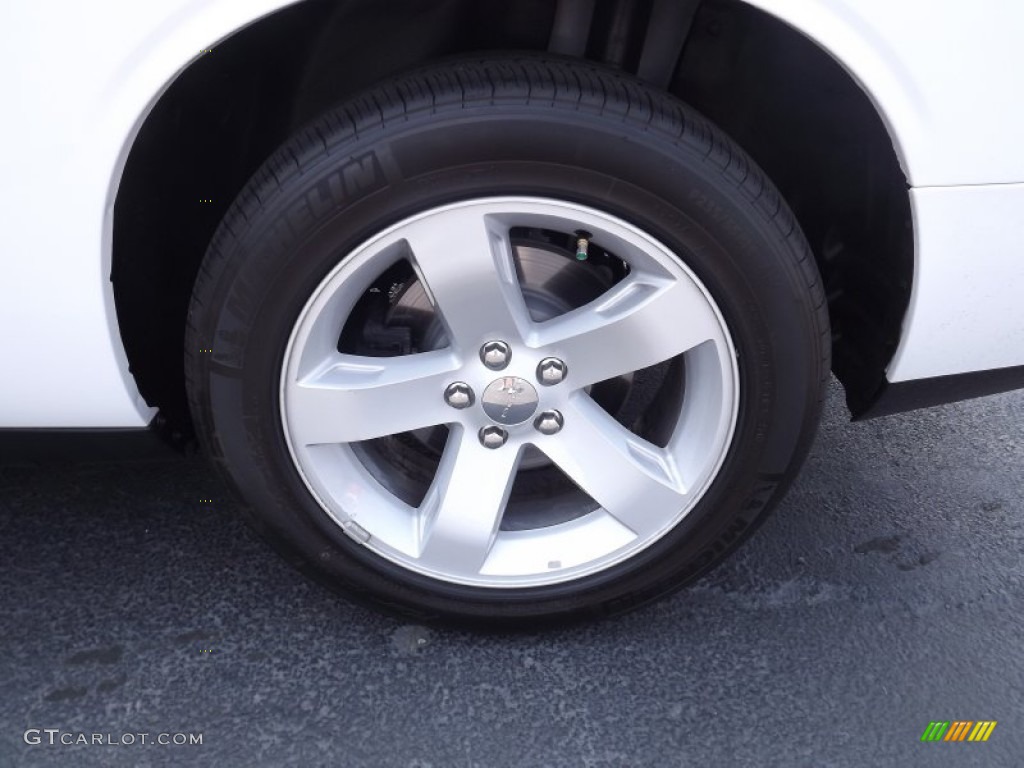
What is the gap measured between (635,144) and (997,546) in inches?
46.4

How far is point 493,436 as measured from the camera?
1.46 meters

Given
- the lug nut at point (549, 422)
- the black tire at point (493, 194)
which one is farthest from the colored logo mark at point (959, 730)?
the lug nut at point (549, 422)

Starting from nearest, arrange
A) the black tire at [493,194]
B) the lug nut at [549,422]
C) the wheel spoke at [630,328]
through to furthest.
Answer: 1. the black tire at [493,194]
2. the wheel spoke at [630,328]
3. the lug nut at [549,422]

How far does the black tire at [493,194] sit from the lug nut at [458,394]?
259 mm

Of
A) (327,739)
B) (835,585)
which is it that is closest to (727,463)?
(835,585)

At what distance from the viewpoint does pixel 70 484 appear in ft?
6.17

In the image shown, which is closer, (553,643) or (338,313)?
(338,313)

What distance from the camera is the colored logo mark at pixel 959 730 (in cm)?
144

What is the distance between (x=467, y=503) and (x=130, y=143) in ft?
2.39

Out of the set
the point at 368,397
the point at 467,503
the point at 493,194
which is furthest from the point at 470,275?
the point at 467,503

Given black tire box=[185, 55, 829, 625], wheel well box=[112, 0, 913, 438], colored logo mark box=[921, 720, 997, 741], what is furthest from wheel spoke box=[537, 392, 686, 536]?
colored logo mark box=[921, 720, 997, 741]

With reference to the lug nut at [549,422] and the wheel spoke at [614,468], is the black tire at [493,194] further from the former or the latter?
the lug nut at [549,422]

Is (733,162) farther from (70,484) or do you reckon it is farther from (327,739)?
(70,484)

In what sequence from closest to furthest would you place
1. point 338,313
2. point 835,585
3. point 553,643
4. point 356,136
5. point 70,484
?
point 356,136
point 338,313
point 553,643
point 835,585
point 70,484
